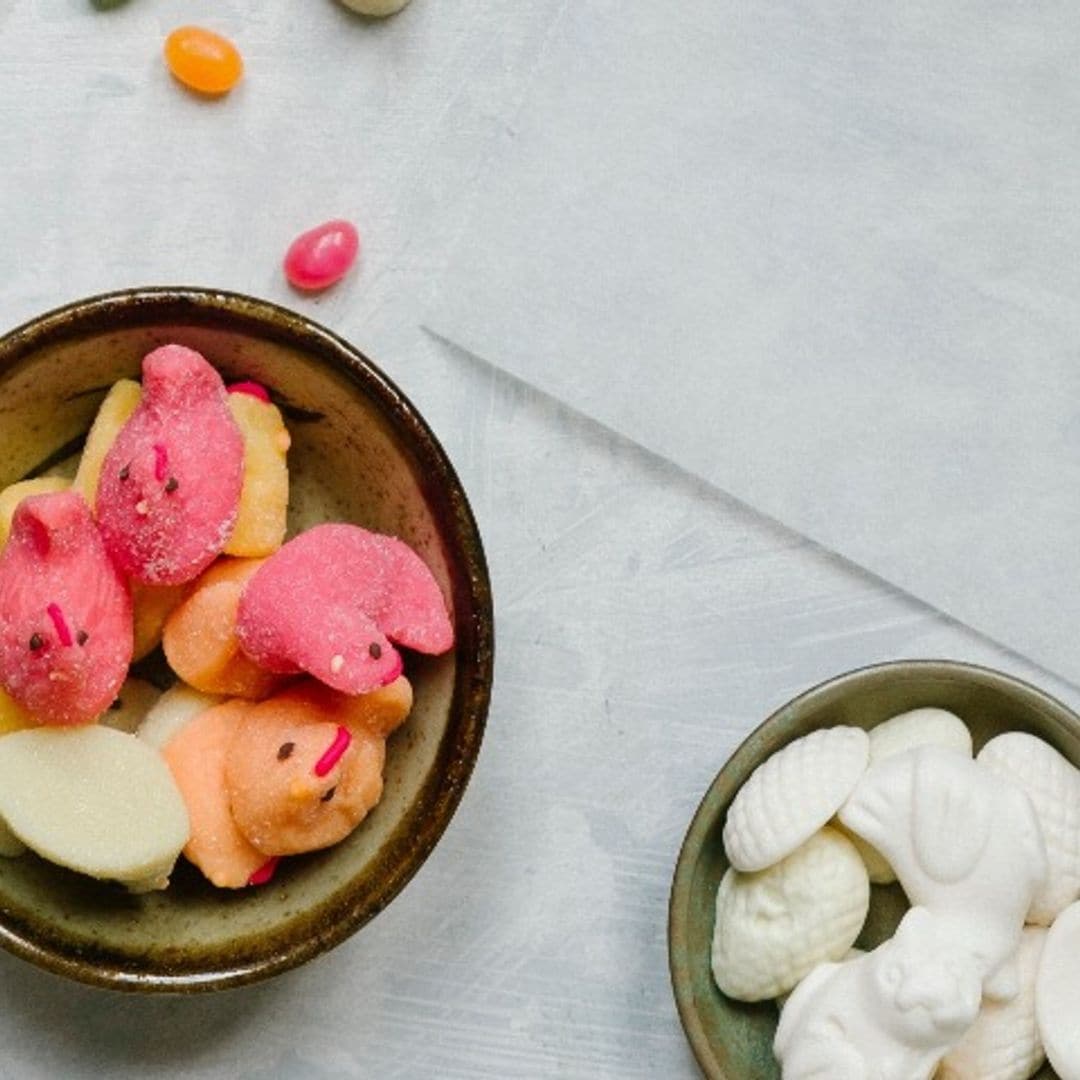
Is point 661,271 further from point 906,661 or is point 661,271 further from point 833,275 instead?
point 906,661

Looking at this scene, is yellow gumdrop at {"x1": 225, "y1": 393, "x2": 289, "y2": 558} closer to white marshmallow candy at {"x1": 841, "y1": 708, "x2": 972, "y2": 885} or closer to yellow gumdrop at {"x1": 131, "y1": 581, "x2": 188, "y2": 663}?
yellow gumdrop at {"x1": 131, "y1": 581, "x2": 188, "y2": 663}

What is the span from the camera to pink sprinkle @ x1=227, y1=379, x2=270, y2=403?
2.41 ft

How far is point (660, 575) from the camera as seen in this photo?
82 centimetres

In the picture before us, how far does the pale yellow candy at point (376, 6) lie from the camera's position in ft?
2.63

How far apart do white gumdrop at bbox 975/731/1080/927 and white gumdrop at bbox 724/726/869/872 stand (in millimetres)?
57

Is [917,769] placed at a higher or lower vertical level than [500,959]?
higher

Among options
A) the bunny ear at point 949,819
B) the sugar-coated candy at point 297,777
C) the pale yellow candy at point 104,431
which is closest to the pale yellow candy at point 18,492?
the pale yellow candy at point 104,431

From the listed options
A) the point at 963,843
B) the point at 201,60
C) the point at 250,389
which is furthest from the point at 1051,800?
the point at 201,60

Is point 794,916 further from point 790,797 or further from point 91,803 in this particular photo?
point 91,803

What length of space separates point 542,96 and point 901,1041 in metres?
0.41

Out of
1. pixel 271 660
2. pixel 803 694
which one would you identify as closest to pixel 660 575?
pixel 803 694

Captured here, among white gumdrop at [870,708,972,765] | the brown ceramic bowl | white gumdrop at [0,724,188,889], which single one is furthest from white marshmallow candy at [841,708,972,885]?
white gumdrop at [0,724,188,889]

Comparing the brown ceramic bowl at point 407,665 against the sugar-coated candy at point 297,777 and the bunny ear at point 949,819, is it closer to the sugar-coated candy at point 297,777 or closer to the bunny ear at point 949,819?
the sugar-coated candy at point 297,777

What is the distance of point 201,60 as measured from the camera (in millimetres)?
792
